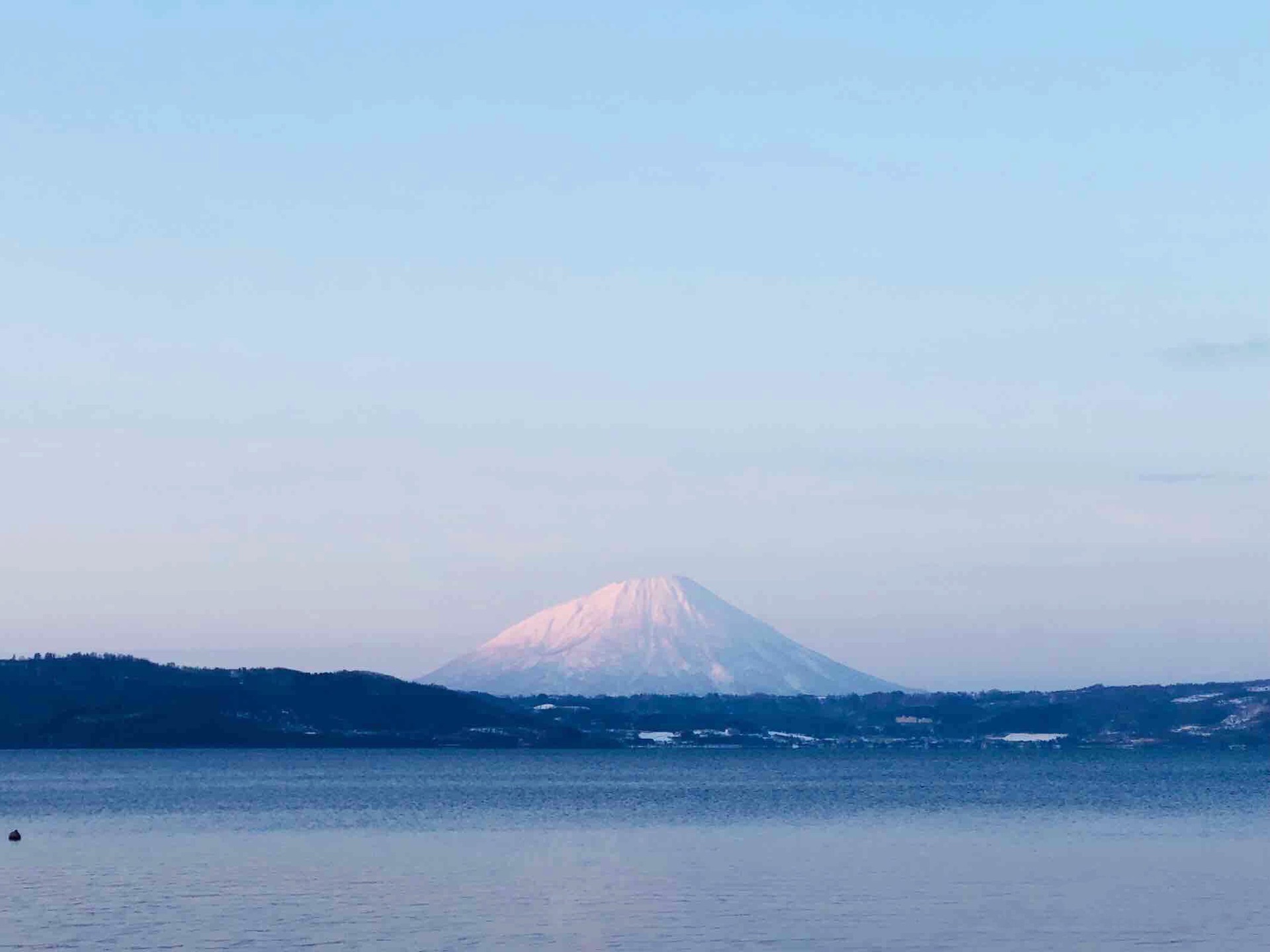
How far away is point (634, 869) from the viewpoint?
51156 millimetres

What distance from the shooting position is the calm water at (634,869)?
3738 centimetres

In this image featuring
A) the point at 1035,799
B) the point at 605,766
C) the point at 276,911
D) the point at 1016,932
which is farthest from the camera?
the point at 605,766

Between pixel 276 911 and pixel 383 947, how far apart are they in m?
6.32

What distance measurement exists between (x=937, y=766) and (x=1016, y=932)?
126832 millimetres

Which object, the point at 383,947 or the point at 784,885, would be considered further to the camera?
the point at 784,885

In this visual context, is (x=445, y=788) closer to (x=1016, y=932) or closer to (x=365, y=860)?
(x=365, y=860)

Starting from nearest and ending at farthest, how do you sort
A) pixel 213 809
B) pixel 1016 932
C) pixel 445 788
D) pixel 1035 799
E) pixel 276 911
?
pixel 1016 932
pixel 276 911
pixel 213 809
pixel 1035 799
pixel 445 788

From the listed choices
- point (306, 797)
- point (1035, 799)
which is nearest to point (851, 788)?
point (1035, 799)

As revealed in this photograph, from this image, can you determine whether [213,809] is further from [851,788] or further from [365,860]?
[851,788]

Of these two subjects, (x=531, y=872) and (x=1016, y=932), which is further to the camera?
(x=531, y=872)

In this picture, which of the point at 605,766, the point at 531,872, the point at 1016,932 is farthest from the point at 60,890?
the point at 605,766

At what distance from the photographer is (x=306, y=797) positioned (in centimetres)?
9244

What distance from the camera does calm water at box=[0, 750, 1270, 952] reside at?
123ft

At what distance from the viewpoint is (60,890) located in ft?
147
